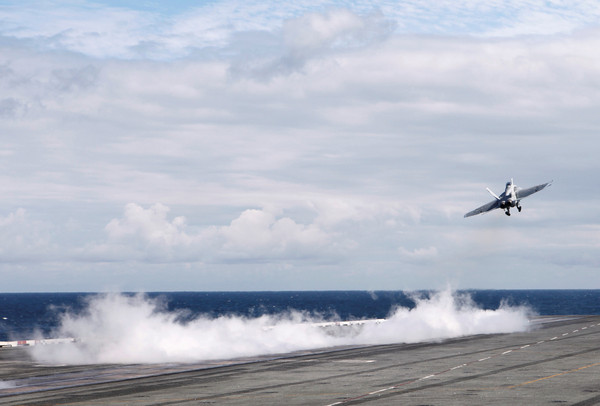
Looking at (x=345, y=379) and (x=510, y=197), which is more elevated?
(x=510, y=197)

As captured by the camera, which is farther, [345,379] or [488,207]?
[488,207]

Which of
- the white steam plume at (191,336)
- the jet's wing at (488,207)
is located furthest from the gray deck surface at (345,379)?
the jet's wing at (488,207)

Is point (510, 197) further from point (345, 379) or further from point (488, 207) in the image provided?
point (345, 379)

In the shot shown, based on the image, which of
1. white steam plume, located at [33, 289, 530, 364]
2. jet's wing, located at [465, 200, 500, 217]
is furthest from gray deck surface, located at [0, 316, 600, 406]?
jet's wing, located at [465, 200, 500, 217]

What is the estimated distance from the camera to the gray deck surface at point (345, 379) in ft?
139

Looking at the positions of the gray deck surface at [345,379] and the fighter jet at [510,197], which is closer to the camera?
the gray deck surface at [345,379]


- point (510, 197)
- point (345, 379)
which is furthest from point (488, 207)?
point (345, 379)

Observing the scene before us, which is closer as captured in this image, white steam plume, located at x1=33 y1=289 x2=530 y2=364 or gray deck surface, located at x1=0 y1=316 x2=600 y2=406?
gray deck surface, located at x1=0 y1=316 x2=600 y2=406

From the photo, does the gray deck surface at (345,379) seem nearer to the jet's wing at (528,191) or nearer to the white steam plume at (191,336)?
the white steam plume at (191,336)

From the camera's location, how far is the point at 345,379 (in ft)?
168

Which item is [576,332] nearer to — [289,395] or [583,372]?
[583,372]

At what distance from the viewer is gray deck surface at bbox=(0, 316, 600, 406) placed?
4244 cm

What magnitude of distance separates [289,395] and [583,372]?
2157cm

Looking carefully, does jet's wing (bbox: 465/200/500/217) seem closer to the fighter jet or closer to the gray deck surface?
the fighter jet
